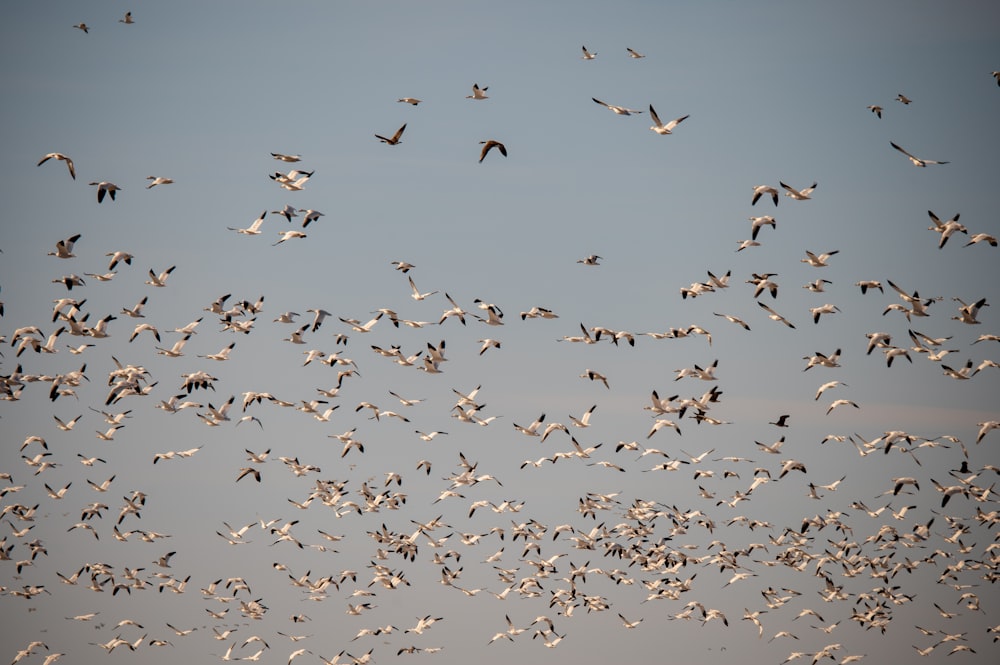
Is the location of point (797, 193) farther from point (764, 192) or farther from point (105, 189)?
point (105, 189)

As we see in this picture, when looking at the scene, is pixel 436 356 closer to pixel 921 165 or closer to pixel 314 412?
pixel 314 412

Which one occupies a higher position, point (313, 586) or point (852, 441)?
point (852, 441)

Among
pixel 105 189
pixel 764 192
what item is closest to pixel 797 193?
Result: pixel 764 192

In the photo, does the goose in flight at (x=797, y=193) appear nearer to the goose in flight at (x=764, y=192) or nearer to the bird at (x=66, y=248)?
the goose in flight at (x=764, y=192)

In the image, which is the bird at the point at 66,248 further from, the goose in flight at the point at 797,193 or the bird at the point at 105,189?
the goose in flight at the point at 797,193

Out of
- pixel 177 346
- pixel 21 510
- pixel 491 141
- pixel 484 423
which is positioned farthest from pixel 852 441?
pixel 21 510

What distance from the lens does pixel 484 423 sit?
205ft

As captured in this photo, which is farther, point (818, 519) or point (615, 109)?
point (818, 519)

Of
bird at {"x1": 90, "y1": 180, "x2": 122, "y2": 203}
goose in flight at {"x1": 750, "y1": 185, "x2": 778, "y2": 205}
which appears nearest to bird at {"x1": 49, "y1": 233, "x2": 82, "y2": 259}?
bird at {"x1": 90, "y1": 180, "x2": 122, "y2": 203}

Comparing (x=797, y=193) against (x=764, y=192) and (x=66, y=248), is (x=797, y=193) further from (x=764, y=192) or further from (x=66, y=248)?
(x=66, y=248)

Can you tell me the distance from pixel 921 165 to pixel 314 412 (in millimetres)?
30761

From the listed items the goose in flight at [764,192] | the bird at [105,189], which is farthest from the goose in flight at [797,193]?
the bird at [105,189]

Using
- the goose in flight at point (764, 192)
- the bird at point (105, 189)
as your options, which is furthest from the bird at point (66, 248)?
the goose in flight at point (764, 192)

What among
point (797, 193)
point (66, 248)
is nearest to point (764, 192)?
point (797, 193)
